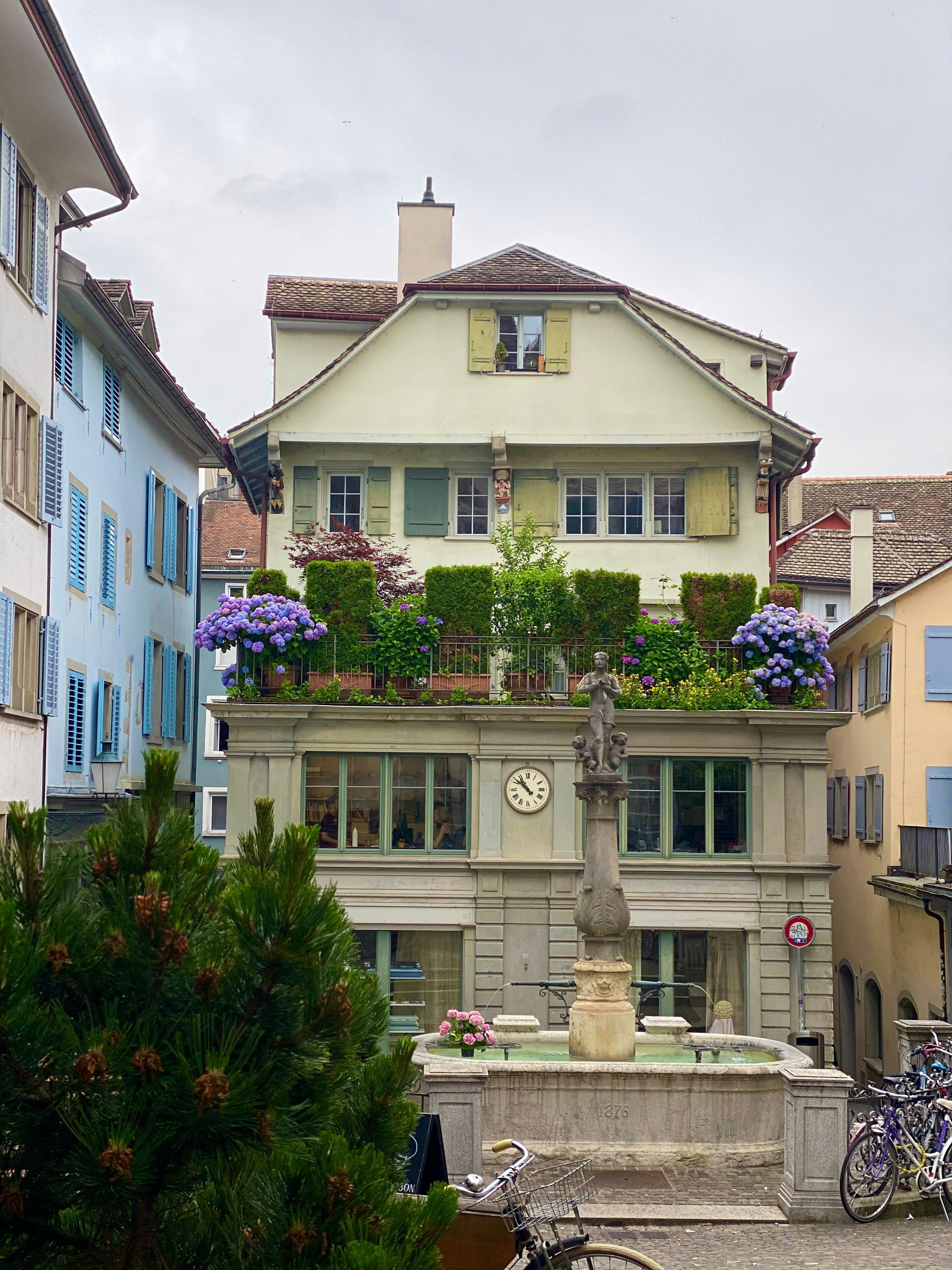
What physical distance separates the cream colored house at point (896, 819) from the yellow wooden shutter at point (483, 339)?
30.2 ft

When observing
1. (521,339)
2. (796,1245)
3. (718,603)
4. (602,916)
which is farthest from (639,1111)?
(521,339)

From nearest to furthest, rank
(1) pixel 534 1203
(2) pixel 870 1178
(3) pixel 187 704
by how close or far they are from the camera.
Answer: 1. (1) pixel 534 1203
2. (2) pixel 870 1178
3. (3) pixel 187 704

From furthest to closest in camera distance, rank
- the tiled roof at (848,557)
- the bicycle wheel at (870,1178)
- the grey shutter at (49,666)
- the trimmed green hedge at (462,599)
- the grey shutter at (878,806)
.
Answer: the tiled roof at (848,557)
the grey shutter at (878,806)
the trimmed green hedge at (462,599)
the grey shutter at (49,666)
the bicycle wheel at (870,1178)

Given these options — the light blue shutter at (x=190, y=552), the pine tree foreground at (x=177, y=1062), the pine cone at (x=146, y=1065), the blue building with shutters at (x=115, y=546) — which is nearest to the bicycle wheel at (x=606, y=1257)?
the pine tree foreground at (x=177, y=1062)

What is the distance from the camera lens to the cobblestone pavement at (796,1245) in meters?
12.5

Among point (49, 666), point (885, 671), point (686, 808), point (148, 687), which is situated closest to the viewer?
point (49, 666)

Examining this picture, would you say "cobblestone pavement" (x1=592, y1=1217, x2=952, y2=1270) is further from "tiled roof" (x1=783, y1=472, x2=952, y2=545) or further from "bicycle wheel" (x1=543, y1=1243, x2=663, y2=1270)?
"tiled roof" (x1=783, y1=472, x2=952, y2=545)

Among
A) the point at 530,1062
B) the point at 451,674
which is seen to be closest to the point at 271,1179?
the point at 530,1062

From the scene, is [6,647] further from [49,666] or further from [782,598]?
[782,598]

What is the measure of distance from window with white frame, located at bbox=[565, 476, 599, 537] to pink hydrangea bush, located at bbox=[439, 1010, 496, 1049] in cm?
1359

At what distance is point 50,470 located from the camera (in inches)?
773

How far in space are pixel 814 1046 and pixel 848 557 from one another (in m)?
20.4

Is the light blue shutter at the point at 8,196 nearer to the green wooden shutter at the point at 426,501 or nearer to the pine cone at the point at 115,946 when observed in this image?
the green wooden shutter at the point at 426,501

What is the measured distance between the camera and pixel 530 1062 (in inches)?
645
